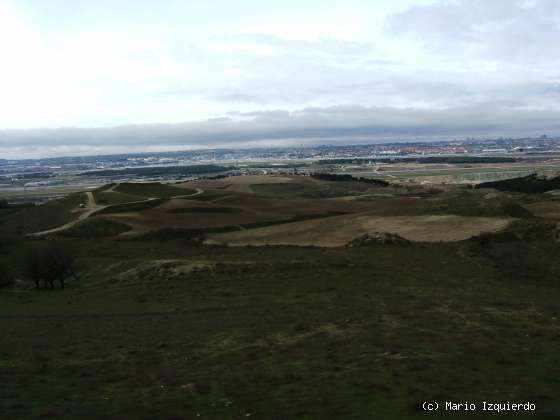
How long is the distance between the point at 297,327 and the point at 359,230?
111 feet

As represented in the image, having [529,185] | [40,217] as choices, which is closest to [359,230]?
[40,217]

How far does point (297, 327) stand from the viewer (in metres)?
19.8

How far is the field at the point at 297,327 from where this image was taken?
1222 centimetres

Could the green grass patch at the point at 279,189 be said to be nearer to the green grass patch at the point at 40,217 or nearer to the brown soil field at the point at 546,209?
the green grass patch at the point at 40,217

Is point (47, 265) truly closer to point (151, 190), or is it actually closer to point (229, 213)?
point (229, 213)

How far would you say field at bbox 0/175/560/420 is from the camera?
12.2 m

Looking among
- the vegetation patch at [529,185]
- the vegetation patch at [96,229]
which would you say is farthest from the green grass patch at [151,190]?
the vegetation patch at [529,185]

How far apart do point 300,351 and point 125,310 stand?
39.8 ft

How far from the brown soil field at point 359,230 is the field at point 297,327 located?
41 cm

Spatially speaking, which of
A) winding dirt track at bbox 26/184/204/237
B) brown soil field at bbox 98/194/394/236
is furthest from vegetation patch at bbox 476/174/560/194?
winding dirt track at bbox 26/184/204/237

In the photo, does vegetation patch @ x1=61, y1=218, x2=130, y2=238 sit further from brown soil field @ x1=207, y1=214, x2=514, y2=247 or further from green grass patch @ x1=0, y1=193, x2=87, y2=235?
brown soil field @ x1=207, y1=214, x2=514, y2=247

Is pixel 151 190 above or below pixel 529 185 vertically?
above

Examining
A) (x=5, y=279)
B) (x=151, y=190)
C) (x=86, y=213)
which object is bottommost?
(x=5, y=279)

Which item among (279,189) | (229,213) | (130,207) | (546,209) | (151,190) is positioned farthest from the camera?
(279,189)
